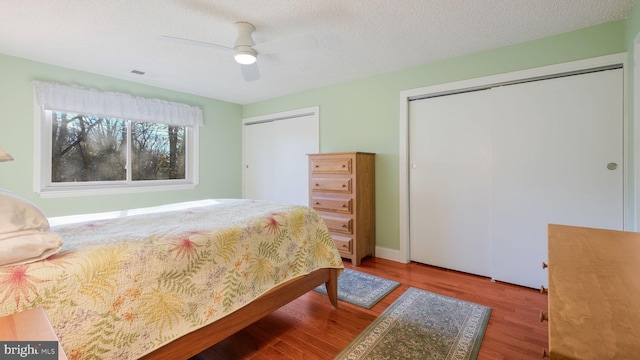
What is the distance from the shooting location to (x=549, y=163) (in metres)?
2.37

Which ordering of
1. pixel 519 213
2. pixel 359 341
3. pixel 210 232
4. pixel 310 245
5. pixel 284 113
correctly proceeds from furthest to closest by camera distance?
pixel 284 113, pixel 519 213, pixel 310 245, pixel 359 341, pixel 210 232

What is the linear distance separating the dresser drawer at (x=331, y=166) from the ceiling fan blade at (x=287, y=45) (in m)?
1.35

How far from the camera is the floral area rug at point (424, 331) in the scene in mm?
1608

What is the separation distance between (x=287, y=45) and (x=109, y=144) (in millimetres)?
2775

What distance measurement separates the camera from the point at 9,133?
267cm

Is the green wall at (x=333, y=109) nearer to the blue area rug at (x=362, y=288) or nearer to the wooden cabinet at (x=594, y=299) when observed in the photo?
the blue area rug at (x=362, y=288)

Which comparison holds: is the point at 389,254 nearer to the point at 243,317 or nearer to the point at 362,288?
the point at 362,288

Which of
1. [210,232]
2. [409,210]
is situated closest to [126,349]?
[210,232]

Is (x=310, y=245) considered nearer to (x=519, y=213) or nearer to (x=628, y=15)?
(x=519, y=213)

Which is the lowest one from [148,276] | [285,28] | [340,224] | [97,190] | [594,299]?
[340,224]

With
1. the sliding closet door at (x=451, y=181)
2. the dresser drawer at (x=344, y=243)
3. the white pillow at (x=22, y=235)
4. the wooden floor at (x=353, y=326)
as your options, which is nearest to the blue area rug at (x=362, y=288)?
the wooden floor at (x=353, y=326)

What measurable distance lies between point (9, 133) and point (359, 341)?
3.69 m

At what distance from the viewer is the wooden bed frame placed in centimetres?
117

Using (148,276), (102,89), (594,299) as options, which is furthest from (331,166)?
(102,89)
